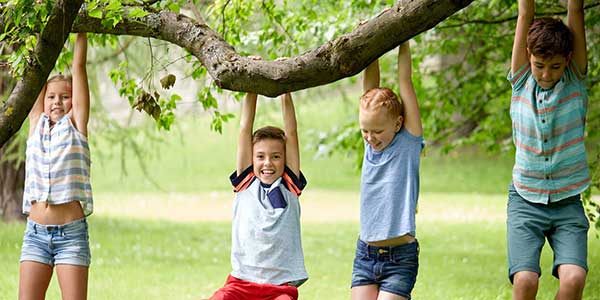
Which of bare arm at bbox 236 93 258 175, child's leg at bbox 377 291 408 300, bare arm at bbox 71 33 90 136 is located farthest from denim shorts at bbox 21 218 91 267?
child's leg at bbox 377 291 408 300

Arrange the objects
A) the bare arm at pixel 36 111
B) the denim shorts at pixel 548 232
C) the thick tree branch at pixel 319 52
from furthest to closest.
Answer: the bare arm at pixel 36 111
the denim shorts at pixel 548 232
the thick tree branch at pixel 319 52

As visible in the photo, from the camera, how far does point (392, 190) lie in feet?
16.7

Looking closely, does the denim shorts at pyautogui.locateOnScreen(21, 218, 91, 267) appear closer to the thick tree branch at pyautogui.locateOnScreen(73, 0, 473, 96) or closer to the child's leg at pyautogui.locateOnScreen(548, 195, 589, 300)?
the thick tree branch at pyautogui.locateOnScreen(73, 0, 473, 96)

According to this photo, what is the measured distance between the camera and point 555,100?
501 centimetres

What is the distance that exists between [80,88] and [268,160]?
1152 millimetres

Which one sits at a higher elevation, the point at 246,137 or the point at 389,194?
the point at 246,137

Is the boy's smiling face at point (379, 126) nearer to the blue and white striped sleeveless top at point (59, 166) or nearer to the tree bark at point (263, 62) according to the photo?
the tree bark at point (263, 62)

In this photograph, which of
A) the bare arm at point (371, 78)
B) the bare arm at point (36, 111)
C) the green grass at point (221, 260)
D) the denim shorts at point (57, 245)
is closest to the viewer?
the bare arm at point (371, 78)

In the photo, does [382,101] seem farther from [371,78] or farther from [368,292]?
[368,292]

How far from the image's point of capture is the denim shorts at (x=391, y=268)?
505 centimetres

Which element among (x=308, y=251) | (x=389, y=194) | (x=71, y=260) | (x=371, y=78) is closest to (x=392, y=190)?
(x=389, y=194)

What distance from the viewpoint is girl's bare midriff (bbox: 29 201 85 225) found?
5.56m

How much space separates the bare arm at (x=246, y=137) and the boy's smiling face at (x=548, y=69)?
1.43m

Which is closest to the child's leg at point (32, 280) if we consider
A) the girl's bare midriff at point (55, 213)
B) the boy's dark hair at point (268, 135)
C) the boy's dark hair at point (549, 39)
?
the girl's bare midriff at point (55, 213)
